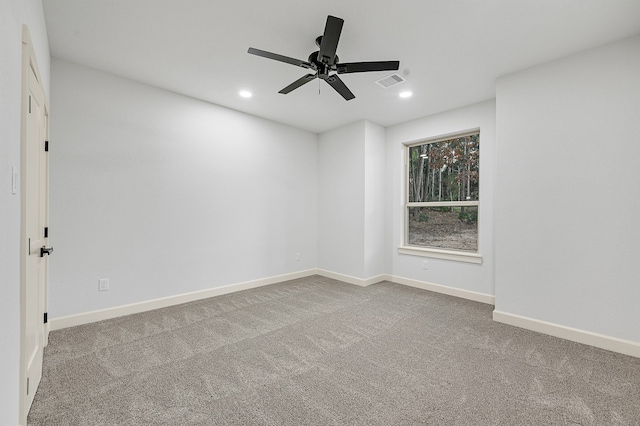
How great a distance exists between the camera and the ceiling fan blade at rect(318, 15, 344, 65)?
76.5 inches

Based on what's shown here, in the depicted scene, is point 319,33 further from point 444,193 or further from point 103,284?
point 103,284

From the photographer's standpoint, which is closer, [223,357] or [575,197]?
[223,357]

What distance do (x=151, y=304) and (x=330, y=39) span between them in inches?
135

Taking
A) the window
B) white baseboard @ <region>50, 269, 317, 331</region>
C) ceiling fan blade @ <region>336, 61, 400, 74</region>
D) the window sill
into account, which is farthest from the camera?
the window

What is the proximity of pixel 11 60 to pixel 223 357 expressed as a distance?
225 cm

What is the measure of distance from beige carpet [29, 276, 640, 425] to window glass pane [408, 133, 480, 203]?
188 cm

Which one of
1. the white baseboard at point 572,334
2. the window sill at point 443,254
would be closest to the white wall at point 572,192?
the white baseboard at point 572,334

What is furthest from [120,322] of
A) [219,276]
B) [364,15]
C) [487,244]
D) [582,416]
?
[487,244]

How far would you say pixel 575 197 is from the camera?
281 cm

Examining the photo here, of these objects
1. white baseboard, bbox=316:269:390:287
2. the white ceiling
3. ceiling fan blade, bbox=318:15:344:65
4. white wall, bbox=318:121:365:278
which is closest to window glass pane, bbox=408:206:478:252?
white baseboard, bbox=316:269:390:287

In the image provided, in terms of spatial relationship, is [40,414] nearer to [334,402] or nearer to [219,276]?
[334,402]

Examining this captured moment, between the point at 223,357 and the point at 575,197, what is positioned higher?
the point at 575,197

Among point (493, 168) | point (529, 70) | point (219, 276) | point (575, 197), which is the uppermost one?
point (529, 70)

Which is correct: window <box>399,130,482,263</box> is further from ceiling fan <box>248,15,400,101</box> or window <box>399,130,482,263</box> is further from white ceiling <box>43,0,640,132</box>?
ceiling fan <box>248,15,400,101</box>
